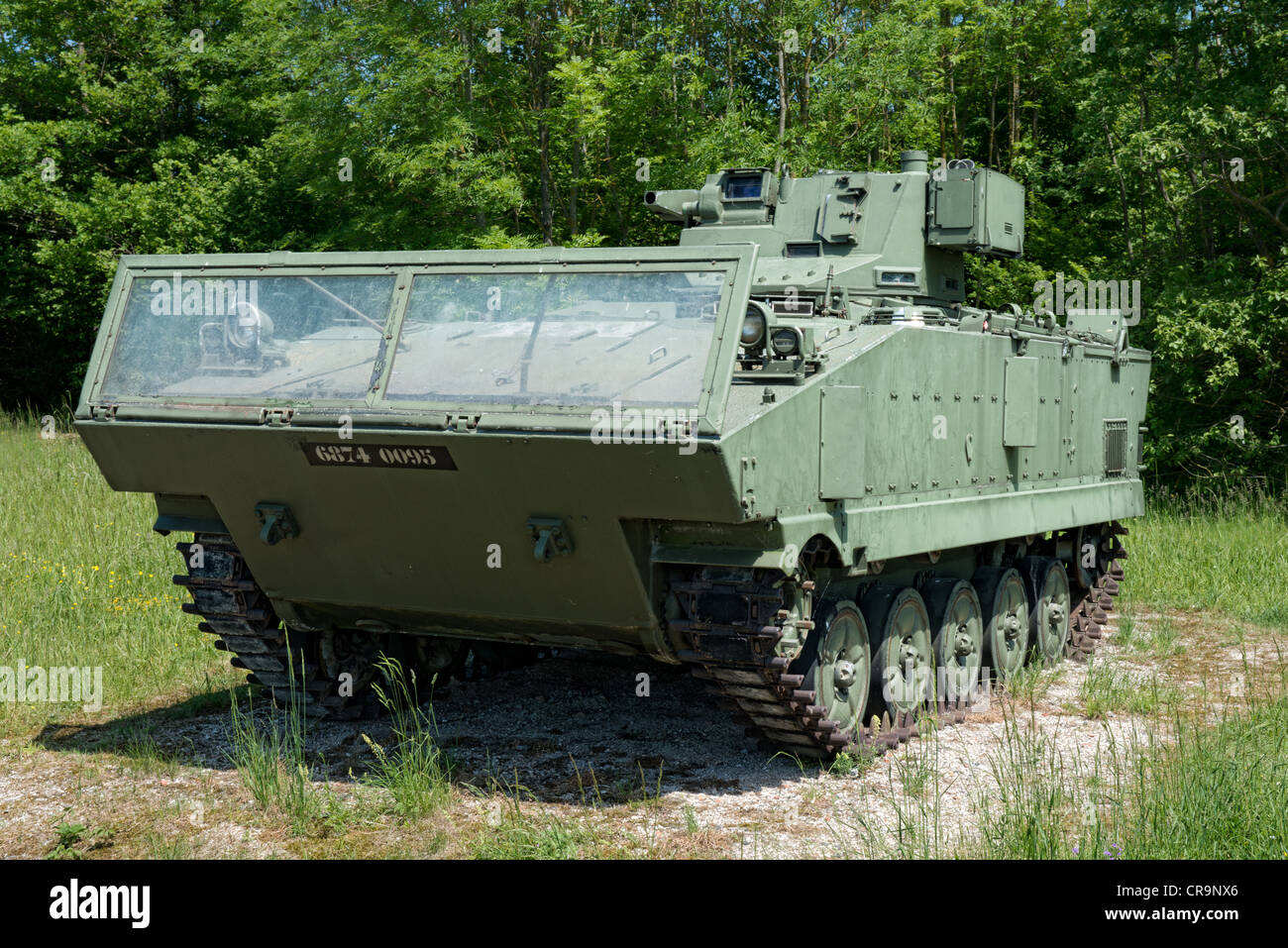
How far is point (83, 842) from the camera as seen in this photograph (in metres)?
6.07

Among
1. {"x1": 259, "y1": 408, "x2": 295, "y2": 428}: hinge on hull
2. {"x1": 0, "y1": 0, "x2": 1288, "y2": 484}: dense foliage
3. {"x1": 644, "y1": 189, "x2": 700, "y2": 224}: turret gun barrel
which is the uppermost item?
{"x1": 0, "y1": 0, "x2": 1288, "y2": 484}: dense foliage

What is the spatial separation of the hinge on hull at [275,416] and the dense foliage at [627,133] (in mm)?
10464

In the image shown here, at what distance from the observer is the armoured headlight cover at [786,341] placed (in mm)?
6520

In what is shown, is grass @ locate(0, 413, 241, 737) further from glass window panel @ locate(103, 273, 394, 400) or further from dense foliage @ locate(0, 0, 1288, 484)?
dense foliage @ locate(0, 0, 1288, 484)

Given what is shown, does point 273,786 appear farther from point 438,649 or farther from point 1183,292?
point 1183,292

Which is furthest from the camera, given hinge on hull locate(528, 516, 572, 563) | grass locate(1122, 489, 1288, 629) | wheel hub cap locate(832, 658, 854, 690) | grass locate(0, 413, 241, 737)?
grass locate(1122, 489, 1288, 629)

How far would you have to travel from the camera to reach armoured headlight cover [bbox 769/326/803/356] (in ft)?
21.4

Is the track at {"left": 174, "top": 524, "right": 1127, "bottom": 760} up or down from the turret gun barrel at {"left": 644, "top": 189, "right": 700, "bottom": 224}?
down

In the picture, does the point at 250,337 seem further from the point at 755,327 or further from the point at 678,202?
the point at 678,202

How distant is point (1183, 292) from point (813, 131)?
5.15 m

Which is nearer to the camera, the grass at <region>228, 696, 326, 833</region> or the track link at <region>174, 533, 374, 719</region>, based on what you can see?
the grass at <region>228, 696, 326, 833</region>

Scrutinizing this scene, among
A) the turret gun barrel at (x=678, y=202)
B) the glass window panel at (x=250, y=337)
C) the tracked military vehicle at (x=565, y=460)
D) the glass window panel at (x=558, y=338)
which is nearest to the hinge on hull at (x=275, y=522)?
the tracked military vehicle at (x=565, y=460)

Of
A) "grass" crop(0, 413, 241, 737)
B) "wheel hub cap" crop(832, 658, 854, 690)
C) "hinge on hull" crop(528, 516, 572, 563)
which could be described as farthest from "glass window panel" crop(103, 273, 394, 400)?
"wheel hub cap" crop(832, 658, 854, 690)

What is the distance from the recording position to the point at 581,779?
6.87m
